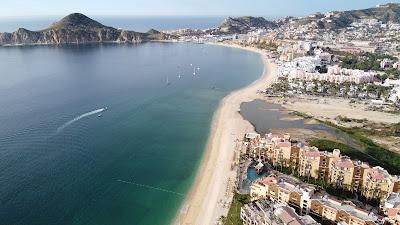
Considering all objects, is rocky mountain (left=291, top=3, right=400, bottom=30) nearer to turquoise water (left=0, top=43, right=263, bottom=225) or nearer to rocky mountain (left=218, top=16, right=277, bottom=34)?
rocky mountain (left=218, top=16, right=277, bottom=34)

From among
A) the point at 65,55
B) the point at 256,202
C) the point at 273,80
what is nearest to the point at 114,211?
the point at 256,202

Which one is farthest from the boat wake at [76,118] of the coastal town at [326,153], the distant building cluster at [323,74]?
the distant building cluster at [323,74]

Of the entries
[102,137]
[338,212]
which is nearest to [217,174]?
[338,212]

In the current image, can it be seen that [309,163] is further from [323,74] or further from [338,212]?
[323,74]

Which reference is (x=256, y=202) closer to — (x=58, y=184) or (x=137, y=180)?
(x=137, y=180)

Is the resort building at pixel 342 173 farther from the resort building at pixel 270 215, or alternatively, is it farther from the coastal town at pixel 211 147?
Answer: the resort building at pixel 270 215

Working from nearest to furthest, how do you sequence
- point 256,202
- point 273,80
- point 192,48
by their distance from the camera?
point 256,202, point 273,80, point 192,48
